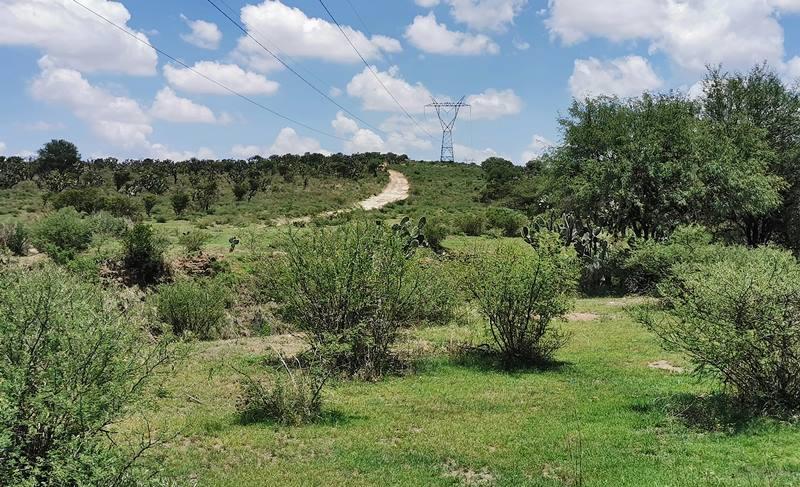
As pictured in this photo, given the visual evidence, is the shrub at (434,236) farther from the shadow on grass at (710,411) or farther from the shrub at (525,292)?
the shadow on grass at (710,411)

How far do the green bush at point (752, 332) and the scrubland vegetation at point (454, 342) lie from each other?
0.03m

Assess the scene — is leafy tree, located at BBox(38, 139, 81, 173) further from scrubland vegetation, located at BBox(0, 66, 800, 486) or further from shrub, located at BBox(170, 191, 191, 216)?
scrubland vegetation, located at BBox(0, 66, 800, 486)

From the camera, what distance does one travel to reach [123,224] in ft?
106

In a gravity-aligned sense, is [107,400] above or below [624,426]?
above

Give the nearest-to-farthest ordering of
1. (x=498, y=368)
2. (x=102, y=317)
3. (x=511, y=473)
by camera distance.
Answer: (x=102, y=317)
(x=511, y=473)
(x=498, y=368)

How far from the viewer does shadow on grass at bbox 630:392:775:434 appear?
9.45 m

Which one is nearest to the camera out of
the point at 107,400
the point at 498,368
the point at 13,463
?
the point at 13,463

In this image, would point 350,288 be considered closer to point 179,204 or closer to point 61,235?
point 61,235

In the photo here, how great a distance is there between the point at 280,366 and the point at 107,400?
807 centimetres

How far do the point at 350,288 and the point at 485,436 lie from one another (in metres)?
5.10

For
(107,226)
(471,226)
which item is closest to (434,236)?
(471,226)

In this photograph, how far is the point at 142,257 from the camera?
83.3ft

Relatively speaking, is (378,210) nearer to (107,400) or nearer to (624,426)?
(624,426)

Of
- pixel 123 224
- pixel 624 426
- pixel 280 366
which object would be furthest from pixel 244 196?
pixel 624 426
